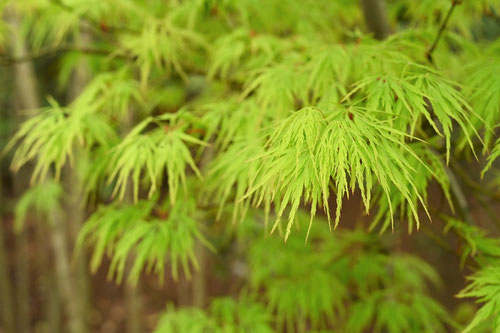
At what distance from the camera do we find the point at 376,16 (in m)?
1.11

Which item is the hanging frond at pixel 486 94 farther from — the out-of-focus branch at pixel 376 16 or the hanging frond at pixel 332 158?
the out-of-focus branch at pixel 376 16

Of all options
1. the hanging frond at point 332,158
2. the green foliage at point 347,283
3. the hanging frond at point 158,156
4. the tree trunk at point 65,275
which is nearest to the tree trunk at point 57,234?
the tree trunk at point 65,275

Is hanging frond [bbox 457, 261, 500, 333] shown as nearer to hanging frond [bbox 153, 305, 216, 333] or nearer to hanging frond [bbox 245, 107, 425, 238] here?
hanging frond [bbox 245, 107, 425, 238]

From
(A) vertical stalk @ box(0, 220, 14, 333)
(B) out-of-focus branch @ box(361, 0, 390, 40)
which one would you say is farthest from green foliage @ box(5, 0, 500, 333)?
(A) vertical stalk @ box(0, 220, 14, 333)

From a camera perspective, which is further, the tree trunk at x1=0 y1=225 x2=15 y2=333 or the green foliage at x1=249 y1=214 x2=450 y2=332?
the tree trunk at x1=0 y1=225 x2=15 y2=333

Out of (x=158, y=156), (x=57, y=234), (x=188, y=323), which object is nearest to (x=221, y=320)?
(x=188, y=323)

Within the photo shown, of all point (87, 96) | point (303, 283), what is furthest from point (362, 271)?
point (87, 96)

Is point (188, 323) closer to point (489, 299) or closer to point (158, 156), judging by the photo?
point (158, 156)

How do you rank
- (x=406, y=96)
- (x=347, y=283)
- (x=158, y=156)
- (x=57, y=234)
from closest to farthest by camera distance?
(x=406, y=96) → (x=158, y=156) → (x=347, y=283) → (x=57, y=234)

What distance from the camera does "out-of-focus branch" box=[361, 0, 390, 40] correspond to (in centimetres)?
111

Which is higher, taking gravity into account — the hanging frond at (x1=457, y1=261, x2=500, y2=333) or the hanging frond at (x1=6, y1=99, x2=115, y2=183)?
the hanging frond at (x1=6, y1=99, x2=115, y2=183)

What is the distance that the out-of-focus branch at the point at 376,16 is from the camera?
1109 millimetres

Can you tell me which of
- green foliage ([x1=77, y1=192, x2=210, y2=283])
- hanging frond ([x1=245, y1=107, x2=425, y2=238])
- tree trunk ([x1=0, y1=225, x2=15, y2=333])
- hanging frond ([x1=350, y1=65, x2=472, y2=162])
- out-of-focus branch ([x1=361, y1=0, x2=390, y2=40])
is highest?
out-of-focus branch ([x1=361, y1=0, x2=390, y2=40])

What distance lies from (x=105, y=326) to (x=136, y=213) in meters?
3.33
